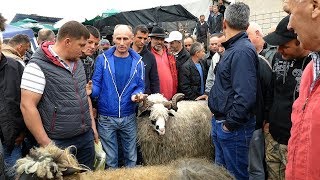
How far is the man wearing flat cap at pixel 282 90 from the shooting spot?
11.2 ft

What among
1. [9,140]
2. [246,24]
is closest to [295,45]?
[246,24]

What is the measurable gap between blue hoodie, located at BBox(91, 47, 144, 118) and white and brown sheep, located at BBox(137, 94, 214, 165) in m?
0.66

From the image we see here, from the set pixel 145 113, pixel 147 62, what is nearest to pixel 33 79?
pixel 147 62

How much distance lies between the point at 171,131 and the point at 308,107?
416cm

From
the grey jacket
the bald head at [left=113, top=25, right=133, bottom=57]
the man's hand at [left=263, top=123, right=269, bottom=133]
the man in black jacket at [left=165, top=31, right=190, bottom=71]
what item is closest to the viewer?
the grey jacket

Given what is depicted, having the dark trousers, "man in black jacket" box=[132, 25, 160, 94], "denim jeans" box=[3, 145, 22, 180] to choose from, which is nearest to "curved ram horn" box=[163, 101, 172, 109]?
"man in black jacket" box=[132, 25, 160, 94]

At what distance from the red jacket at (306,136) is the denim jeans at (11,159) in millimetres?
2691

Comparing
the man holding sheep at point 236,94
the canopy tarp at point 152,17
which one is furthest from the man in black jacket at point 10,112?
the canopy tarp at point 152,17

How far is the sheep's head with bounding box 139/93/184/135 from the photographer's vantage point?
5664 mm

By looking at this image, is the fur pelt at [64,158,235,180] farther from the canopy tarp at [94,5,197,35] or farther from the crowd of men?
the canopy tarp at [94,5,197,35]

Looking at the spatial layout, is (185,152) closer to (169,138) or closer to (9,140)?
(169,138)

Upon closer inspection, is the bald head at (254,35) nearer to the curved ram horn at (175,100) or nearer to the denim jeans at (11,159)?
the curved ram horn at (175,100)

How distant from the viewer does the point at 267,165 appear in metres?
3.85

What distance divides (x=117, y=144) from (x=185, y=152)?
1.19 meters
